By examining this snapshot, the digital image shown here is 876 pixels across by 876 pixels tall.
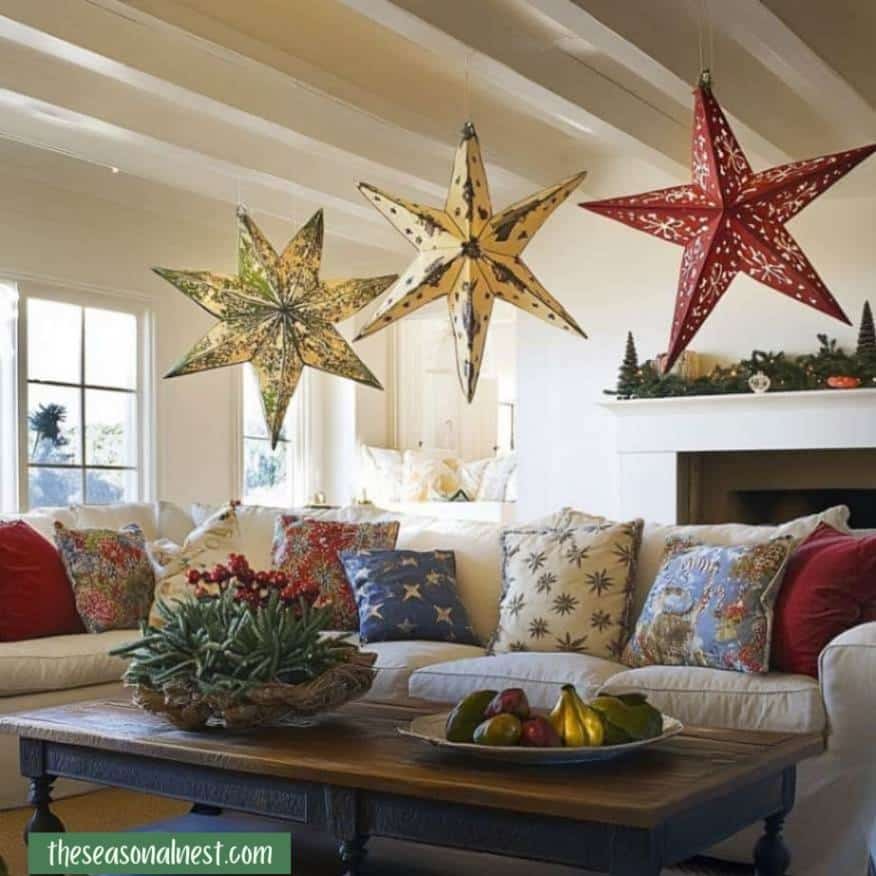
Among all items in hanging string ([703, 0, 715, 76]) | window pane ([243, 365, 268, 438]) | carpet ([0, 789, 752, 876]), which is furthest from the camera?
window pane ([243, 365, 268, 438])

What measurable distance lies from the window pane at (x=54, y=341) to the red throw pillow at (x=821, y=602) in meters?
4.69

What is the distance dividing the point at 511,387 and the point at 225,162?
5.62 meters

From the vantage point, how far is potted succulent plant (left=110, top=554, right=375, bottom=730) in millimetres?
2906

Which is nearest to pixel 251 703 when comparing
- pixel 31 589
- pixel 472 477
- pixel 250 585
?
pixel 250 585

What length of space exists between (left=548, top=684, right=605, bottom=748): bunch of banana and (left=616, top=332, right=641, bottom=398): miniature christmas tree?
4.93 meters

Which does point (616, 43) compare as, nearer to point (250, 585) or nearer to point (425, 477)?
point (250, 585)

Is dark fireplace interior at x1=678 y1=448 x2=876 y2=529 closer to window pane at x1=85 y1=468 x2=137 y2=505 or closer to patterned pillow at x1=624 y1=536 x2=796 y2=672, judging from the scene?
window pane at x1=85 y1=468 x2=137 y2=505

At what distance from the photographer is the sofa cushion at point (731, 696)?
3432 millimetres

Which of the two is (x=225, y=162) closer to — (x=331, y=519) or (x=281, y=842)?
(x=331, y=519)

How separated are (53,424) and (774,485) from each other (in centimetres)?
400

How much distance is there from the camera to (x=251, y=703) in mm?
2896

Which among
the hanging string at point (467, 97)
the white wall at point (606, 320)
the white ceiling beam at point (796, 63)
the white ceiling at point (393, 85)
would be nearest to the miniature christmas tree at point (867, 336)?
the white wall at point (606, 320)

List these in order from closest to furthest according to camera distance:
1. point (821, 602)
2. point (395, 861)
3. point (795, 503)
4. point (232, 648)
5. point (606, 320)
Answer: point (395, 861), point (232, 648), point (821, 602), point (606, 320), point (795, 503)

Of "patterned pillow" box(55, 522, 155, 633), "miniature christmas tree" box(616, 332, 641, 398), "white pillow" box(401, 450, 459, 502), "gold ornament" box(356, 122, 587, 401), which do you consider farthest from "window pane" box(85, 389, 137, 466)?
"gold ornament" box(356, 122, 587, 401)
